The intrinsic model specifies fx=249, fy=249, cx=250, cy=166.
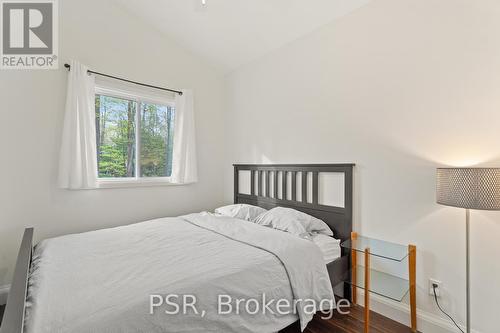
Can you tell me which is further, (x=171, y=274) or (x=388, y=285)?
(x=388, y=285)

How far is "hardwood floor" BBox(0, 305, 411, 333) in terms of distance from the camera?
6.19 feet

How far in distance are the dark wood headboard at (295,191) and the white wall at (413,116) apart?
10cm

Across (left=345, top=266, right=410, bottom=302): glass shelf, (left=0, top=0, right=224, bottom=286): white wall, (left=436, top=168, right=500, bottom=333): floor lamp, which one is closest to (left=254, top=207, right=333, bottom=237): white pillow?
(left=345, top=266, right=410, bottom=302): glass shelf

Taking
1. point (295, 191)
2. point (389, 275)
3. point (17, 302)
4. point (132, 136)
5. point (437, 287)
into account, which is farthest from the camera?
point (132, 136)

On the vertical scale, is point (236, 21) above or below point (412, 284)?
above

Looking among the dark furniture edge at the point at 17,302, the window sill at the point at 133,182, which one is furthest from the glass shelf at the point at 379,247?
the window sill at the point at 133,182

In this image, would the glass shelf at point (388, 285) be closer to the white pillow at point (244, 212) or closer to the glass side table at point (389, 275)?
the glass side table at point (389, 275)

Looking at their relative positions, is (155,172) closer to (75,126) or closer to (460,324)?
(75,126)

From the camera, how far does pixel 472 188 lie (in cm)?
142

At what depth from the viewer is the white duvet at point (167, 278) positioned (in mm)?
1085

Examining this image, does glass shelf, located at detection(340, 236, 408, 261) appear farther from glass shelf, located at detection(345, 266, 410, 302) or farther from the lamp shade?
the lamp shade

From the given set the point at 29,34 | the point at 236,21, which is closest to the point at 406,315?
the point at 236,21

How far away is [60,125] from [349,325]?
10.7 ft

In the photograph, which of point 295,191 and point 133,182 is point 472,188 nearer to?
point 295,191
